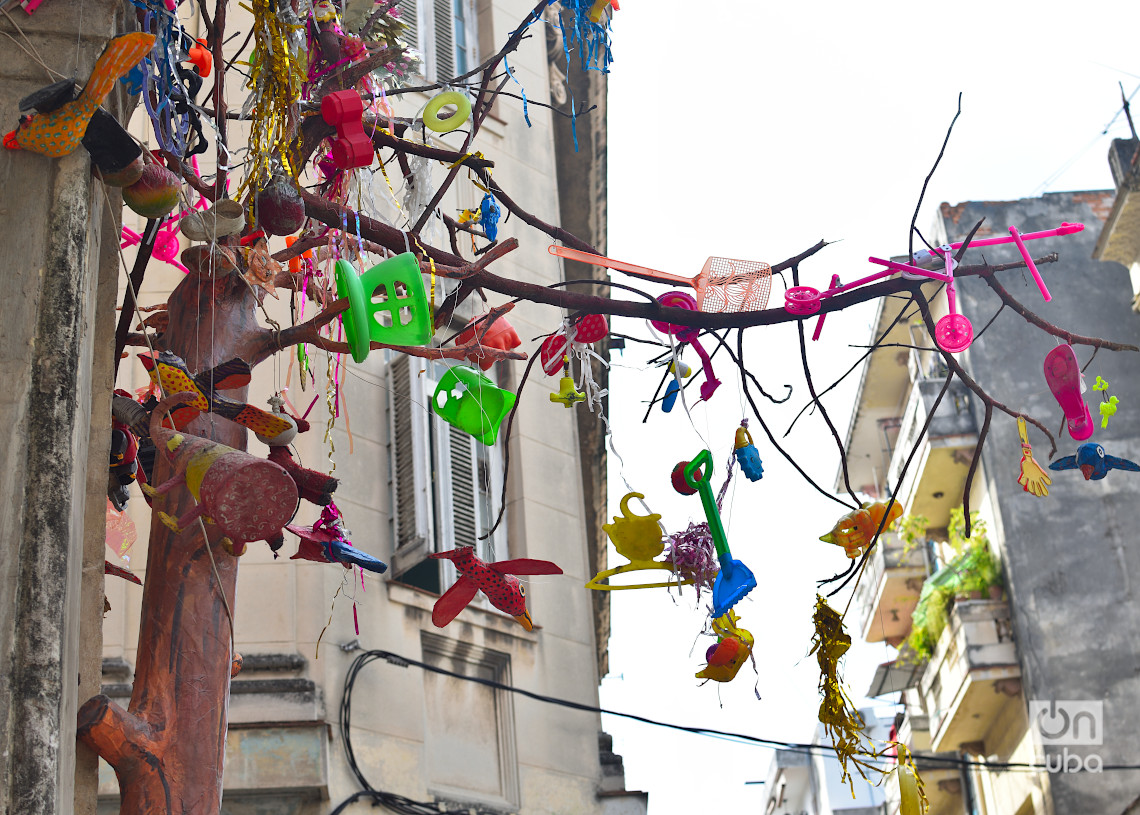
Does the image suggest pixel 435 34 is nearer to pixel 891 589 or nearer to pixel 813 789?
pixel 891 589

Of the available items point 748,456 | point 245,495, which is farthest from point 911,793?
point 245,495

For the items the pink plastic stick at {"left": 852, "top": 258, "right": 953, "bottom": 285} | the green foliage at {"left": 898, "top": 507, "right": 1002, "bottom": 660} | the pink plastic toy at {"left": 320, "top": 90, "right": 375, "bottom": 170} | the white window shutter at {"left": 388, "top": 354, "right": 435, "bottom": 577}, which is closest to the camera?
the pink plastic stick at {"left": 852, "top": 258, "right": 953, "bottom": 285}

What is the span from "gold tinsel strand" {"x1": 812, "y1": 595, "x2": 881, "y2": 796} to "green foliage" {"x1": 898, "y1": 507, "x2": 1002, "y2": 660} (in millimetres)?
13537

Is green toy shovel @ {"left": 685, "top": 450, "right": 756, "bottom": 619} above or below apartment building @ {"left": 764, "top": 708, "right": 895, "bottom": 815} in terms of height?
above

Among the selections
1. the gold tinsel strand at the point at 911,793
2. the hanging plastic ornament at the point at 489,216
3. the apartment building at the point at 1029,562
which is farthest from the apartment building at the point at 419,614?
→ the apartment building at the point at 1029,562

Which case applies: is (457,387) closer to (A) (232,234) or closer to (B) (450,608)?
(B) (450,608)

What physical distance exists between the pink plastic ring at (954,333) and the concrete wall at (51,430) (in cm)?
328

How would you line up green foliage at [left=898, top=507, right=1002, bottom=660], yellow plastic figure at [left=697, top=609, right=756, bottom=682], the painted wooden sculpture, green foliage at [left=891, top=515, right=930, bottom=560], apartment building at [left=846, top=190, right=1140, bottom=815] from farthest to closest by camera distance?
1. green foliage at [left=891, top=515, right=930, bottom=560]
2. green foliage at [left=898, top=507, right=1002, bottom=660]
3. apartment building at [left=846, top=190, right=1140, bottom=815]
4. yellow plastic figure at [left=697, top=609, right=756, bottom=682]
5. the painted wooden sculpture

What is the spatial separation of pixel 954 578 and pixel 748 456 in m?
14.7

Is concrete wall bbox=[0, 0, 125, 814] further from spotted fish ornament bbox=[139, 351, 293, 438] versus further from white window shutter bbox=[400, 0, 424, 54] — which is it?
white window shutter bbox=[400, 0, 424, 54]

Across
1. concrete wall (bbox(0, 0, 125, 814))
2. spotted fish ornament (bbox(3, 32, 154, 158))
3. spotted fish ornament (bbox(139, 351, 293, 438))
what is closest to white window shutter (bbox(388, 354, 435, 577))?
spotted fish ornament (bbox(139, 351, 293, 438))

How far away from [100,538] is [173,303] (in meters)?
1.35

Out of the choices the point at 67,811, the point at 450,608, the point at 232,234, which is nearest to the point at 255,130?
the point at 232,234

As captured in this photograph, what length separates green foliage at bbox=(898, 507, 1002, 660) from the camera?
18.8m
